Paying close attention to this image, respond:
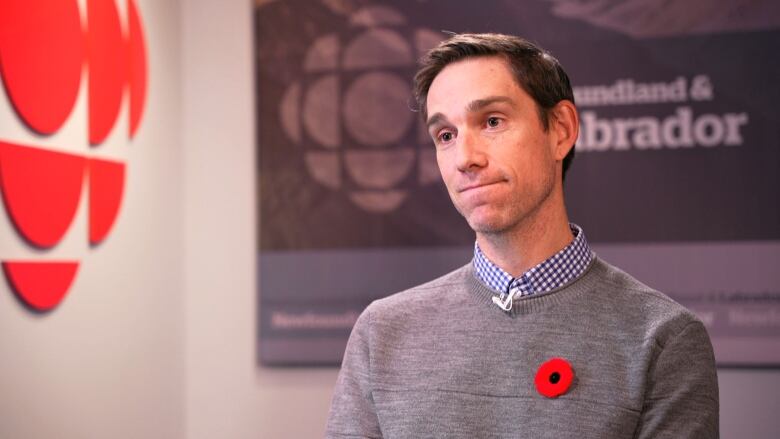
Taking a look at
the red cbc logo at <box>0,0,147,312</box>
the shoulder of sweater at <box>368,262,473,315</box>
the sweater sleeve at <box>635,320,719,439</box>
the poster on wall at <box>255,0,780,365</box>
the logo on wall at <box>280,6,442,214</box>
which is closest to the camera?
the sweater sleeve at <box>635,320,719,439</box>

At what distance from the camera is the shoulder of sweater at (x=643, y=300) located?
138cm

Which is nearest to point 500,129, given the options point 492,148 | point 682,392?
point 492,148

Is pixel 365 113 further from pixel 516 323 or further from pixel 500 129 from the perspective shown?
pixel 516 323

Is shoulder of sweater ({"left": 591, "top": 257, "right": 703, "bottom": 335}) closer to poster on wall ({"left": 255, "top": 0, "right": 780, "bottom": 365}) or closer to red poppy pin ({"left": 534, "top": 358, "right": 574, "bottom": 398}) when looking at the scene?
red poppy pin ({"left": 534, "top": 358, "right": 574, "bottom": 398})

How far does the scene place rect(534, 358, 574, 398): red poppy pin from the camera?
1.35 metres

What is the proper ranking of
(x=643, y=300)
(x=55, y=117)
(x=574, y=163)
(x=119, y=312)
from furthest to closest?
(x=574, y=163), (x=119, y=312), (x=55, y=117), (x=643, y=300)

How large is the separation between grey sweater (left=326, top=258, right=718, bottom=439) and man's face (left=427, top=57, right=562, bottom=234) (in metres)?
0.16

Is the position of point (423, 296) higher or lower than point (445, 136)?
lower

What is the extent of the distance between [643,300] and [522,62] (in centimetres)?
48

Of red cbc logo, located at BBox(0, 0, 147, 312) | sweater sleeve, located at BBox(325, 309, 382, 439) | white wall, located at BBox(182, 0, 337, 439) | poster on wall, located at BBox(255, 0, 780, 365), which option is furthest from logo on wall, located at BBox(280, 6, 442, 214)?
sweater sleeve, located at BBox(325, 309, 382, 439)

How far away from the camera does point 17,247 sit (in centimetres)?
204

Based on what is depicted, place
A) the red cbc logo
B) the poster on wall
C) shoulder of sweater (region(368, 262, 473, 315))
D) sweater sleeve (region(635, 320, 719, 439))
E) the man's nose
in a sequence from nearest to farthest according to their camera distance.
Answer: sweater sleeve (region(635, 320, 719, 439)) → the man's nose → shoulder of sweater (region(368, 262, 473, 315)) → the red cbc logo → the poster on wall

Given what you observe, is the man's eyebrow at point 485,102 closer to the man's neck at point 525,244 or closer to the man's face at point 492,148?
the man's face at point 492,148

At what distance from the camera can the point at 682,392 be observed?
4.32ft
